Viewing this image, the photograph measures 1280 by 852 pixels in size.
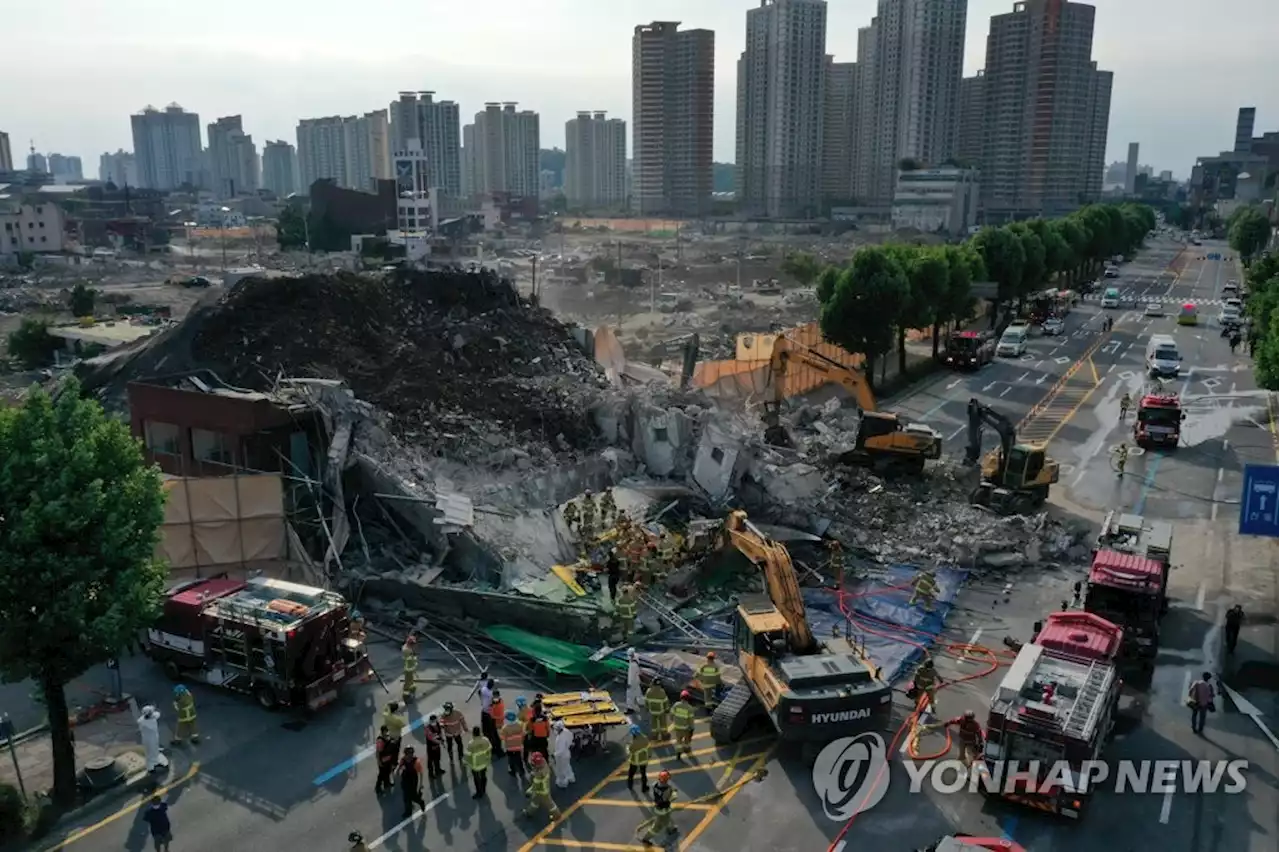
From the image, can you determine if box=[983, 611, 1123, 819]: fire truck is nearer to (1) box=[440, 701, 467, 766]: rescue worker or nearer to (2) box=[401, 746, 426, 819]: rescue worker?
(1) box=[440, 701, 467, 766]: rescue worker

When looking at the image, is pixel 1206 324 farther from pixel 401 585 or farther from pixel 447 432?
pixel 401 585

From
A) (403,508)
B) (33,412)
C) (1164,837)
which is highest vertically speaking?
(33,412)

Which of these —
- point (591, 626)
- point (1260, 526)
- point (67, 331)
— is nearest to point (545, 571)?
point (591, 626)

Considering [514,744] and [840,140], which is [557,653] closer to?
[514,744]

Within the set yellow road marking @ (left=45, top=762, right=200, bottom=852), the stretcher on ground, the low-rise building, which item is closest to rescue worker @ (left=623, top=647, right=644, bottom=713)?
the stretcher on ground

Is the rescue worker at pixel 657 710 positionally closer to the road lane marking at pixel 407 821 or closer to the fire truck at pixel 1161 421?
the road lane marking at pixel 407 821
